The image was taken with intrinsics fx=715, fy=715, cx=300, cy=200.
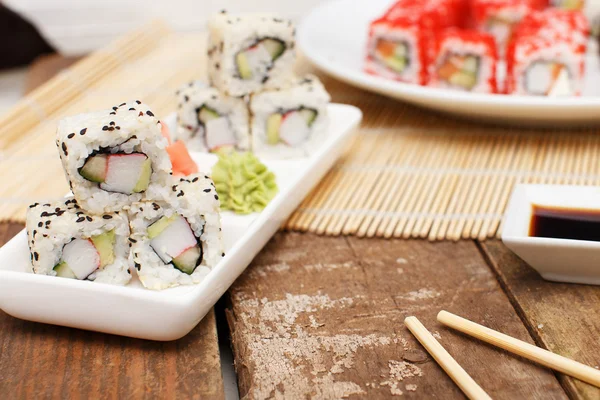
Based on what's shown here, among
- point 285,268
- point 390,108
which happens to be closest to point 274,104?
point 285,268

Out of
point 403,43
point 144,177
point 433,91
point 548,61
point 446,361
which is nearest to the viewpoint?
point 446,361

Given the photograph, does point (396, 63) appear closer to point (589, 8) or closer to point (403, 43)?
point (403, 43)

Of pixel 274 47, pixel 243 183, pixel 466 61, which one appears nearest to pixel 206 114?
pixel 274 47

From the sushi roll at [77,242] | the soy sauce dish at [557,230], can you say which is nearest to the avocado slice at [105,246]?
the sushi roll at [77,242]

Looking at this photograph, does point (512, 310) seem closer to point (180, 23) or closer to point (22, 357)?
point (22, 357)

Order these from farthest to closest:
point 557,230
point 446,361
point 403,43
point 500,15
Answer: point 500,15 → point 403,43 → point 557,230 → point 446,361

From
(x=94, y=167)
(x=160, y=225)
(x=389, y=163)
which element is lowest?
(x=389, y=163)

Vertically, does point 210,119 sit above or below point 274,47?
below
